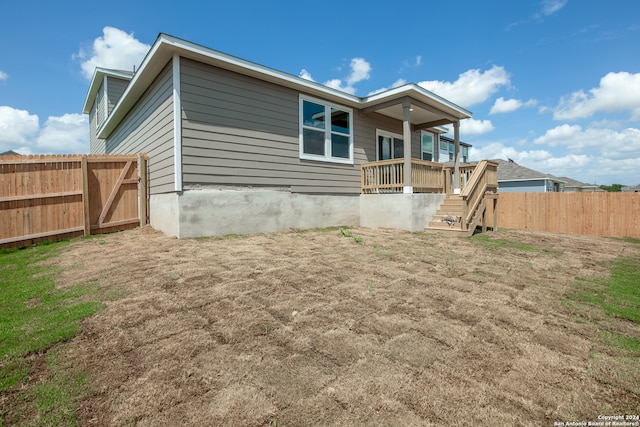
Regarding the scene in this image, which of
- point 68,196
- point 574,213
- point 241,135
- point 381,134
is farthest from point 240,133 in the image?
point 574,213

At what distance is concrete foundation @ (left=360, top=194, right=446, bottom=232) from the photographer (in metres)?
8.19

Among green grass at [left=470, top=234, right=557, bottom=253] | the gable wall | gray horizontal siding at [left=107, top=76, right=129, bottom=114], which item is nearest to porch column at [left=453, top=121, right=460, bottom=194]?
green grass at [left=470, top=234, right=557, bottom=253]

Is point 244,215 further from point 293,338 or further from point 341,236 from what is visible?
point 293,338

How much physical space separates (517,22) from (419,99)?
4.39m

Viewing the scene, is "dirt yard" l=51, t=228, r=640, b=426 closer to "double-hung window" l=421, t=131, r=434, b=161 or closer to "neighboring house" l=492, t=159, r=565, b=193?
"double-hung window" l=421, t=131, r=434, b=161

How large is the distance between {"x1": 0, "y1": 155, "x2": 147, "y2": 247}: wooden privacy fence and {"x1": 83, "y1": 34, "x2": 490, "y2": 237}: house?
462 mm

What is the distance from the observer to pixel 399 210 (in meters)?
→ 8.38

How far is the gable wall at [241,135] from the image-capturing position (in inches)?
245

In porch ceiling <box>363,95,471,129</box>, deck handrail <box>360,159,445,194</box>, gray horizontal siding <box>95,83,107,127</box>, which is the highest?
gray horizontal siding <box>95,83,107,127</box>

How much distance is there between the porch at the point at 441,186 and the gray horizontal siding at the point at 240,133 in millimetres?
1849

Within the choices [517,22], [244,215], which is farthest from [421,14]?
[244,215]

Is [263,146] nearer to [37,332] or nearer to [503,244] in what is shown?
[37,332]

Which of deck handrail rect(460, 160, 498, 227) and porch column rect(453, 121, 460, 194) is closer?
deck handrail rect(460, 160, 498, 227)

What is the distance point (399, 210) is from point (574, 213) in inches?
295
